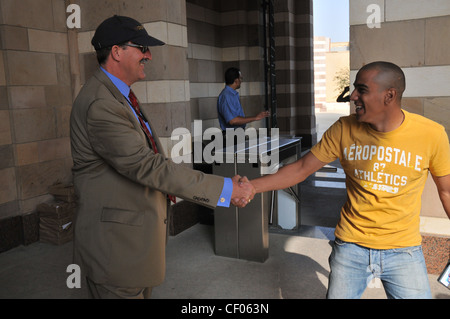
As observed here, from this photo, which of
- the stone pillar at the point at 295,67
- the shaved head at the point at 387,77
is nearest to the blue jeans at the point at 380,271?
the shaved head at the point at 387,77

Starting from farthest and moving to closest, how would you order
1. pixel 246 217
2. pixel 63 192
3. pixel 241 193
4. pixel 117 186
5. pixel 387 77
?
pixel 63 192 < pixel 246 217 < pixel 241 193 < pixel 117 186 < pixel 387 77

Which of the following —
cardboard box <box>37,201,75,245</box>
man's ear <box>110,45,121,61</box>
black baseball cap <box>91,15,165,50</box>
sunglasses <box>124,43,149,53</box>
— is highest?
black baseball cap <box>91,15,165,50</box>

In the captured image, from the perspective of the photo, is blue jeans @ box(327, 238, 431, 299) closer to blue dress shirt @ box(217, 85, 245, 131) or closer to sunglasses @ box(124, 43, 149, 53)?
sunglasses @ box(124, 43, 149, 53)

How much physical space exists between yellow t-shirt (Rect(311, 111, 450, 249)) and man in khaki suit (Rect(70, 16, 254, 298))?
2.37 feet

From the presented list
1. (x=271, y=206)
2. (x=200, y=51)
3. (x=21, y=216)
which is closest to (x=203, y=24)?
(x=200, y=51)

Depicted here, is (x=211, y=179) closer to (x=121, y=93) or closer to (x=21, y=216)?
(x=121, y=93)

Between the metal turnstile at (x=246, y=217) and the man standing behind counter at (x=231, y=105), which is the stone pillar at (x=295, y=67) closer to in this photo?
the man standing behind counter at (x=231, y=105)

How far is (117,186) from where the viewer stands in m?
2.29

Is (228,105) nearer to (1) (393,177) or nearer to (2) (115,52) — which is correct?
(2) (115,52)

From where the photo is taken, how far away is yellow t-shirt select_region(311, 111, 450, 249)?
7.15 ft

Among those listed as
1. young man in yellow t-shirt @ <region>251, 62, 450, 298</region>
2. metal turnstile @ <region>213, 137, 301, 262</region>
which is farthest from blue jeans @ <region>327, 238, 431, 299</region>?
metal turnstile @ <region>213, 137, 301, 262</region>

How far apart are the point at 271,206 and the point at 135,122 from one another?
3.31m

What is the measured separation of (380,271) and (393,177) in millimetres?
480

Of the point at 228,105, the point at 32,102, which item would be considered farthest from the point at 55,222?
the point at 228,105
